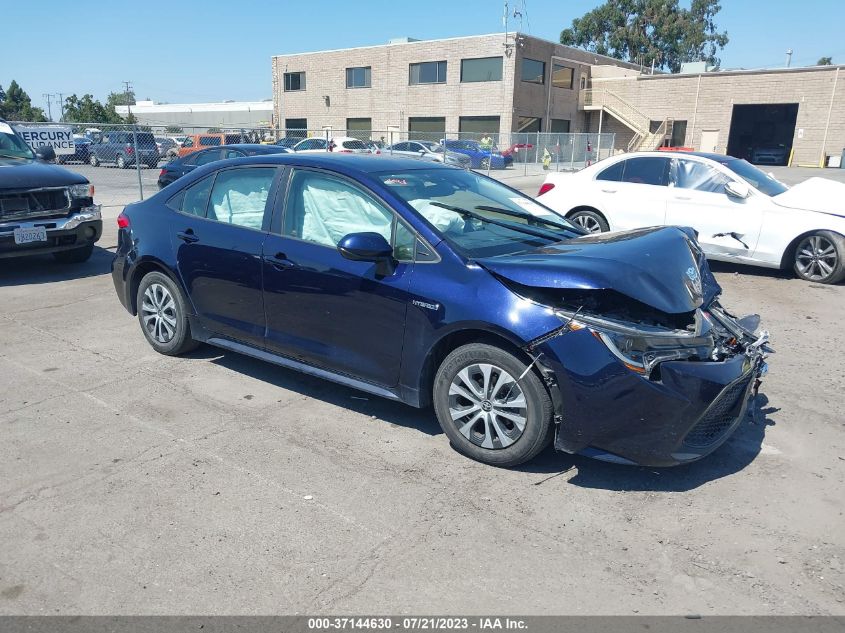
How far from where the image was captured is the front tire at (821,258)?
27.7 ft

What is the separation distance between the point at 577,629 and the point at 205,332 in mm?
3684

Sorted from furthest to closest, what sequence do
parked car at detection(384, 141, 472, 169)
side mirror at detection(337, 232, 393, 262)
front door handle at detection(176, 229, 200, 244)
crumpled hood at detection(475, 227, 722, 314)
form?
parked car at detection(384, 141, 472, 169), front door handle at detection(176, 229, 200, 244), side mirror at detection(337, 232, 393, 262), crumpled hood at detection(475, 227, 722, 314)

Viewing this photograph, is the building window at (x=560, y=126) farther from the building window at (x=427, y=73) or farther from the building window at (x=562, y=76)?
the building window at (x=427, y=73)

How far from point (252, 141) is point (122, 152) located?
917 centimetres

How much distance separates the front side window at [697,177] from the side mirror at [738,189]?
0.57ft

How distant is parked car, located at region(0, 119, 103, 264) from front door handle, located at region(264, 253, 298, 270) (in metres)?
5.17

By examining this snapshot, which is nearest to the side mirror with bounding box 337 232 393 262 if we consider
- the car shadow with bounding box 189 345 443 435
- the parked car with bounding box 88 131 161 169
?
the car shadow with bounding box 189 345 443 435

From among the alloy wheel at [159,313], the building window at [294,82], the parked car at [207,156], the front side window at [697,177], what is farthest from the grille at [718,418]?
the building window at [294,82]

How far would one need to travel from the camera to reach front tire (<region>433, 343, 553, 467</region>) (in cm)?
365

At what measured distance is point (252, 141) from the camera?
28828mm

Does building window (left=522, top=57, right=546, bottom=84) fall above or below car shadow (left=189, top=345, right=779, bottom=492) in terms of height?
above

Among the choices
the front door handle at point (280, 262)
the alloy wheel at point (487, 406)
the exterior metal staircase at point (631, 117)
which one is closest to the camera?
the alloy wheel at point (487, 406)

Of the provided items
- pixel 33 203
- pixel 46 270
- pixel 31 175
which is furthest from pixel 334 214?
pixel 46 270

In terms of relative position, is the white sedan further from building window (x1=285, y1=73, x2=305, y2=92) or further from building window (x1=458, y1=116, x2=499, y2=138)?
building window (x1=285, y1=73, x2=305, y2=92)
